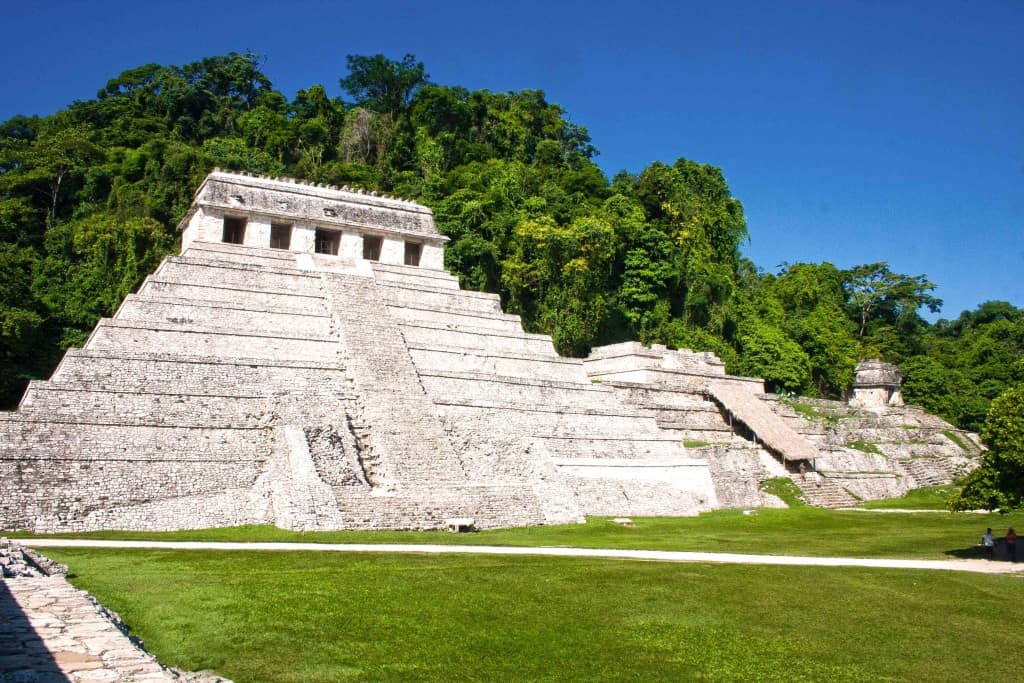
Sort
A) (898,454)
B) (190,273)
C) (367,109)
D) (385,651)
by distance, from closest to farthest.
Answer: (385,651), (190,273), (898,454), (367,109)

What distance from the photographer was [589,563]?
658 inches

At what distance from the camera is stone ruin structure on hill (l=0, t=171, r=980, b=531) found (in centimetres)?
2098

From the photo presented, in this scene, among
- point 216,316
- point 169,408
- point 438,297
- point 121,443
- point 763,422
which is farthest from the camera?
point 763,422

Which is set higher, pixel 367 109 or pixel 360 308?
pixel 367 109

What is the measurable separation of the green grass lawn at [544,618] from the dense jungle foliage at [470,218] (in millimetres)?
23886

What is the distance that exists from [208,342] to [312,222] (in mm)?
10146

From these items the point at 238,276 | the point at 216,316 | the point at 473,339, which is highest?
the point at 238,276

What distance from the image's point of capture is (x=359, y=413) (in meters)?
25.4

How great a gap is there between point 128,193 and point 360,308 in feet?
87.5

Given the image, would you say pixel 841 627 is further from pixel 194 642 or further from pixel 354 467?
pixel 354 467

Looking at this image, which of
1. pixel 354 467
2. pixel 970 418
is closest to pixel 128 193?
pixel 354 467

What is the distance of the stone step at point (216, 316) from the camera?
27.0 metres

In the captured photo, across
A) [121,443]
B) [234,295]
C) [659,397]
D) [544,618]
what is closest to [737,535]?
[544,618]

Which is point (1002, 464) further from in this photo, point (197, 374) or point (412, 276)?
point (412, 276)
